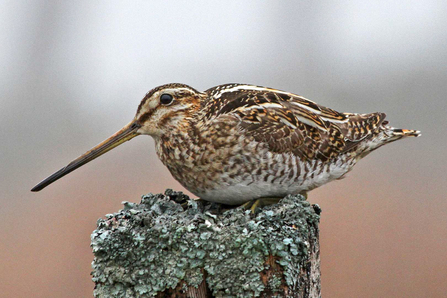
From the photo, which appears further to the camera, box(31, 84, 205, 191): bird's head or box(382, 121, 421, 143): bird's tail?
box(382, 121, 421, 143): bird's tail

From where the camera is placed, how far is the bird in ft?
10.0

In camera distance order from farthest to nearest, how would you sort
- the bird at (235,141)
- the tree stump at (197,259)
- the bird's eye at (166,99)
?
the bird's eye at (166,99) → the bird at (235,141) → the tree stump at (197,259)

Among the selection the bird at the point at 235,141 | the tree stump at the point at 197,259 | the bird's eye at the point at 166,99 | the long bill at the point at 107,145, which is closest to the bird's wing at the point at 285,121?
the bird at the point at 235,141

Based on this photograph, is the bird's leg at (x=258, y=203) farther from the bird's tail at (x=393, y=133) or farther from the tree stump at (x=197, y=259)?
the bird's tail at (x=393, y=133)

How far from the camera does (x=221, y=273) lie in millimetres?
2316

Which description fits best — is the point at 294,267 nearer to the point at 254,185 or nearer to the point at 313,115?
the point at 254,185

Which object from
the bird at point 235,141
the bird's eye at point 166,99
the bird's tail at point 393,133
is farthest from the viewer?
the bird's tail at point 393,133

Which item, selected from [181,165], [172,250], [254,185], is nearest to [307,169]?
[254,185]

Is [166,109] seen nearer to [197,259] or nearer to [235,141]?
[235,141]

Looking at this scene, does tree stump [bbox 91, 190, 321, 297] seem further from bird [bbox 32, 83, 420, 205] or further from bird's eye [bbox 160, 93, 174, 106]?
bird's eye [bbox 160, 93, 174, 106]

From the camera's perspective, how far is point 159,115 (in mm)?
3189

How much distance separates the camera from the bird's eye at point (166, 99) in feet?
10.4

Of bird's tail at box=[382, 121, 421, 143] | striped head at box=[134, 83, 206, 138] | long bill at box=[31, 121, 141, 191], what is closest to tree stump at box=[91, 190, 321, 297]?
long bill at box=[31, 121, 141, 191]

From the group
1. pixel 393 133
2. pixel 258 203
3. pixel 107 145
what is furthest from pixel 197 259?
pixel 393 133
